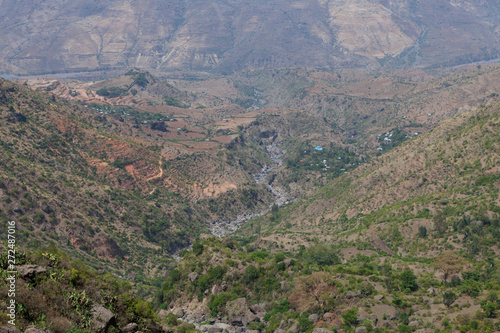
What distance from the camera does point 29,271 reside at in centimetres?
3038

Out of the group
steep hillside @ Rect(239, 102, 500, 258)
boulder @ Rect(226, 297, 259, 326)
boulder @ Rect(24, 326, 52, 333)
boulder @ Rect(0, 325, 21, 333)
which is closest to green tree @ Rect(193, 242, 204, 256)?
boulder @ Rect(226, 297, 259, 326)

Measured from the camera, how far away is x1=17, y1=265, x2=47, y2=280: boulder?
98.2 ft

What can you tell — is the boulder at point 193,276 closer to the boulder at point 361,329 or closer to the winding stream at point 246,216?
the boulder at point 361,329

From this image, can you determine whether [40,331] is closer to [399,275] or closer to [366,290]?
[366,290]

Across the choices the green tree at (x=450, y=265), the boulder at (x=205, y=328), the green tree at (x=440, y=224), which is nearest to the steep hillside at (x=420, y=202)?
the green tree at (x=440, y=224)

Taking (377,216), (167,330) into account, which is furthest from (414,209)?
(167,330)

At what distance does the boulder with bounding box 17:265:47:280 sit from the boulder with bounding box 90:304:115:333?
207 inches

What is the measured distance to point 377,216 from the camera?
9781 cm

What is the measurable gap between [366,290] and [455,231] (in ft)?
105

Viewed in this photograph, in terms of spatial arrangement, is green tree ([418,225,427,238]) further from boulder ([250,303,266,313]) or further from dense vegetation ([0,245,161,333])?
dense vegetation ([0,245,161,333])

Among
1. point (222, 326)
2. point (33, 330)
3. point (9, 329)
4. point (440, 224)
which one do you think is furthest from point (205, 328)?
point (440, 224)

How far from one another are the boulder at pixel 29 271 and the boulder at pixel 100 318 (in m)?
5.25

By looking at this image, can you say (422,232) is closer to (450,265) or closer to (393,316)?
(450,265)

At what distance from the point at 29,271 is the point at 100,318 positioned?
6.67 metres
